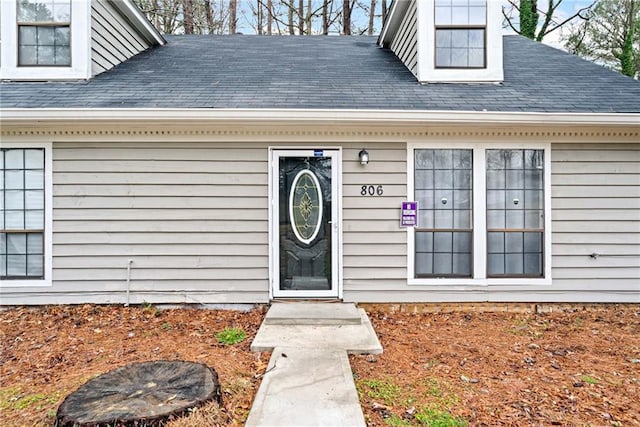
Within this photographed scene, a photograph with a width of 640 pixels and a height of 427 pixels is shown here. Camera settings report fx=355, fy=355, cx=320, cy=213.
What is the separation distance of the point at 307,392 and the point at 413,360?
113 centimetres

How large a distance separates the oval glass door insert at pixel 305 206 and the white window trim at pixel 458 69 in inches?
85.9

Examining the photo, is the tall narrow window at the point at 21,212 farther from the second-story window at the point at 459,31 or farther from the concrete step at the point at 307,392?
the second-story window at the point at 459,31

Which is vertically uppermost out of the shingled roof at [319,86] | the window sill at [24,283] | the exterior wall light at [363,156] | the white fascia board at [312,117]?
the shingled roof at [319,86]

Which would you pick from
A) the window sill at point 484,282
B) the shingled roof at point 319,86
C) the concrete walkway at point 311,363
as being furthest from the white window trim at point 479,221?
the concrete walkway at point 311,363

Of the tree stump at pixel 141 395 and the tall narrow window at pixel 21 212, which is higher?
the tall narrow window at pixel 21 212

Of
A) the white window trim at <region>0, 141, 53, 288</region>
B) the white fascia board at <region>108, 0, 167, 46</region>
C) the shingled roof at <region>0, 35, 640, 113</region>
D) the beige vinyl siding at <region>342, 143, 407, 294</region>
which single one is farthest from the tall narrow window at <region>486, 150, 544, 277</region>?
the white fascia board at <region>108, 0, 167, 46</region>

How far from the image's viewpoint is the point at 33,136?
13.9 ft

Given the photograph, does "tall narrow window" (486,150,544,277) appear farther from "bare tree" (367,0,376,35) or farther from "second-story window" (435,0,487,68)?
"bare tree" (367,0,376,35)

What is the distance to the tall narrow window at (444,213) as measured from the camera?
441 centimetres

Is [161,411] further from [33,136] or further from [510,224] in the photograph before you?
[510,224]

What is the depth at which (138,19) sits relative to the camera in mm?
5766

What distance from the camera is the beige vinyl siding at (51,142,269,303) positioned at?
433cm

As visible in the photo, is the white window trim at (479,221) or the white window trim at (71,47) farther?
the white window trim at (71,47)

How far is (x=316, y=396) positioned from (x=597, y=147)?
447 centimetres
